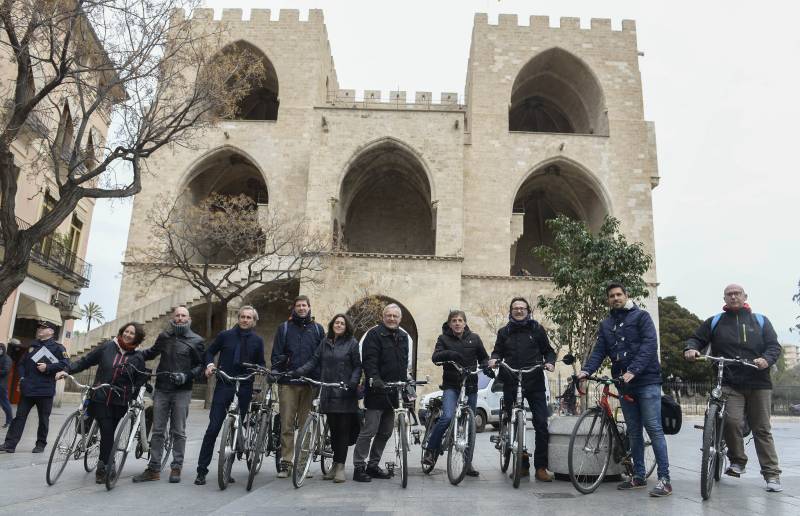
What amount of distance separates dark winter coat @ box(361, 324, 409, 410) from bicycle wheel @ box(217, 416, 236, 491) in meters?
1.27

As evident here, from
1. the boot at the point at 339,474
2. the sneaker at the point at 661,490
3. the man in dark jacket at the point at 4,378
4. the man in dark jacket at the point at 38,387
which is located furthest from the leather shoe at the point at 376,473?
the man in dark jacket at the point at 4,378

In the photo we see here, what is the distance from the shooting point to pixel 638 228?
2438 cm

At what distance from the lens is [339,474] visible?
5.42m

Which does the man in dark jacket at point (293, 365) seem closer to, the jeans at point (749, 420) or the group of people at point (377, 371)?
the group of people at point (377, 371)

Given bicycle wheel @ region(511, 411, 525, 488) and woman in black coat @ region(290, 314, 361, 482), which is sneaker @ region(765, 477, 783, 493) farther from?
woman in black coat @ region(290, 314, 361, 482)

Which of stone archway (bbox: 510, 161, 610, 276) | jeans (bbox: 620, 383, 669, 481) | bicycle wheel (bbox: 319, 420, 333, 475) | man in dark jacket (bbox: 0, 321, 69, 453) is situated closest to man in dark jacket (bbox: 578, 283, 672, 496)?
jeans (bbox: 620, 383, 669, 481)

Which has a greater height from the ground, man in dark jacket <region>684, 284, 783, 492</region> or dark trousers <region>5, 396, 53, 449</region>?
man in dark jacket <region>684, 284, 783, 492</region>

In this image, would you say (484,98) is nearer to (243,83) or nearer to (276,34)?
(276,34)

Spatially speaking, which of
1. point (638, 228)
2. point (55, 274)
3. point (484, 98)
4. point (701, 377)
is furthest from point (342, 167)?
point (701, 377)

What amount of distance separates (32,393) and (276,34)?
893 inches

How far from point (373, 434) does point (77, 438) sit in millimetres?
2791

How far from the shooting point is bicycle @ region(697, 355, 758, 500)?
14.8 feet

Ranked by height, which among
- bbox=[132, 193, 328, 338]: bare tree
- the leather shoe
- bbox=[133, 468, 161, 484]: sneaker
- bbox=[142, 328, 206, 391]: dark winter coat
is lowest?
bbox=[133, 468, 161, 484]: sneaker

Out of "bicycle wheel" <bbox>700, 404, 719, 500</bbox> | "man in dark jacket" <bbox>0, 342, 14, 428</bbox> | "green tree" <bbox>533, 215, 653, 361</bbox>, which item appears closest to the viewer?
"bicycle wheel" <bbox>700, 404, 719, 500</bbox>
